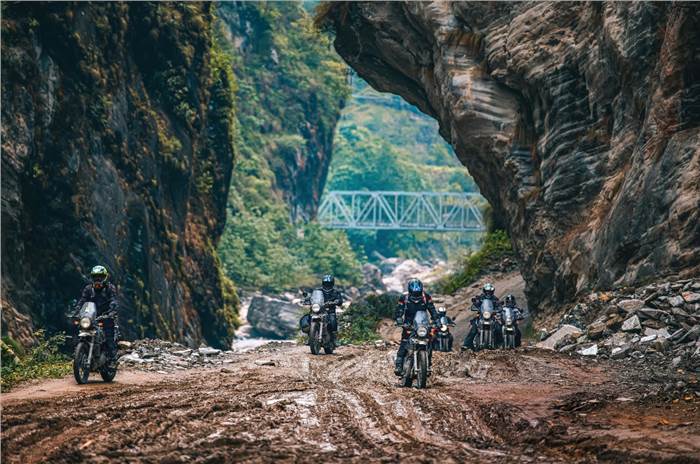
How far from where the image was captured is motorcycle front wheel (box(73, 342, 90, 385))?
13.2m

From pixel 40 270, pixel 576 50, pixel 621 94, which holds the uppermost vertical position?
pixel 576 50

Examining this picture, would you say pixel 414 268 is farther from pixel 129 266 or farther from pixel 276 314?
pixel 129 266

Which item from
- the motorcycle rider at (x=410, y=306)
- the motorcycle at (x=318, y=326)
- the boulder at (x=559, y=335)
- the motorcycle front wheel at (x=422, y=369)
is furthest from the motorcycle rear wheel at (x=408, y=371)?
the boulder at (x=559, y=335)

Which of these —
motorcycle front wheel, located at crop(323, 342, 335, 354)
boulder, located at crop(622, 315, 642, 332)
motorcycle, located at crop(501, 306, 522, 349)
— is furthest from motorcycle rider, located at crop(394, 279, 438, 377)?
motorcycle, located at crop(501, 306, 522, 349)

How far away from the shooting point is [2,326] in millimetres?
19734

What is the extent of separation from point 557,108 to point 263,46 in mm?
57768

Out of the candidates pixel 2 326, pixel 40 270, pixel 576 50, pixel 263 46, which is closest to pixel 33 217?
pixel 40 270

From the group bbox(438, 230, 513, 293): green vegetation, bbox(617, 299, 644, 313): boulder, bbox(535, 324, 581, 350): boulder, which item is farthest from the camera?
bbox(438, 230, 513, 293): green vegetation

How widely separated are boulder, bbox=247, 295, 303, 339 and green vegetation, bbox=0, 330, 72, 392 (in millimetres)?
34851

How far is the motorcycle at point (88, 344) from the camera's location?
13211mm

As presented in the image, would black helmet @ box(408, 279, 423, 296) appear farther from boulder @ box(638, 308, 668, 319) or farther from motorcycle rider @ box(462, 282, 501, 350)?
motorcycle rider @ box(462, 282, 501, 350)

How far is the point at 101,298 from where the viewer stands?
14008 mm

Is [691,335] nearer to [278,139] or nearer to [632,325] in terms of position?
[632,325]

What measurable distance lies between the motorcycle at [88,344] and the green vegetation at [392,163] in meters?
90.8
